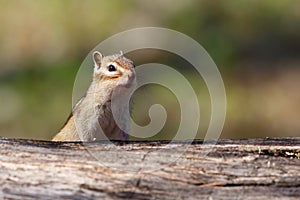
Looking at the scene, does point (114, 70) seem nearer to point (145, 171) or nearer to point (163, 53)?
point (145, 171)

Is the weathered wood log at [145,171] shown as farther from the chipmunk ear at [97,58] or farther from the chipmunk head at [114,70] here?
the chipmunk ear at [97,58]

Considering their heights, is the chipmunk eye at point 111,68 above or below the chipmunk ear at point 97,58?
below

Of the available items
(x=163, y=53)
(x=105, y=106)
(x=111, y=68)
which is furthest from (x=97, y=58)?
(x=163, y=53)

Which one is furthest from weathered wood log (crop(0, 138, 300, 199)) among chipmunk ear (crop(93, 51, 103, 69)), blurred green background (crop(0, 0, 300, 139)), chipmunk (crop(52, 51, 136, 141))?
blurred green background (crop(0, 0, 300, 139))

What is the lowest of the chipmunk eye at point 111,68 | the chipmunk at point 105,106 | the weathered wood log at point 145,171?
the weathered wood log at point 145,171

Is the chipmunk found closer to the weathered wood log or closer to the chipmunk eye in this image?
the chipmunk eye

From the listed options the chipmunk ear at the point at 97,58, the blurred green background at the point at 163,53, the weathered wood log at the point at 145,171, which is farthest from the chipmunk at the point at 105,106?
the blurred green background at the point at 163,53
